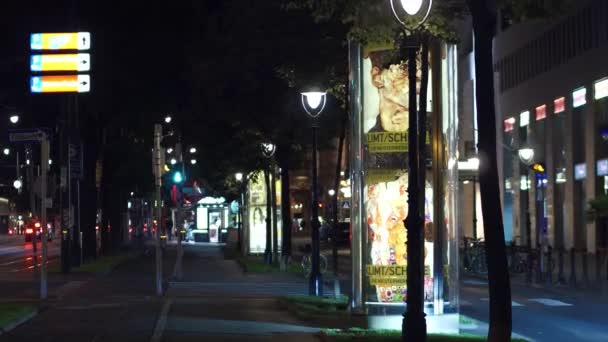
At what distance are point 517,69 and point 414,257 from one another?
55134mm

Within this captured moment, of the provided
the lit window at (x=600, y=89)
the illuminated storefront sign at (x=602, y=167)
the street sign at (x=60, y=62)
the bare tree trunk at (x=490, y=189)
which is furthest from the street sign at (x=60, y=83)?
the illuminated storefront sign at (x=602, y=167)

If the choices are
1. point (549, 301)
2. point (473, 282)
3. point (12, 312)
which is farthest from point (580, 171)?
point (12, 312)

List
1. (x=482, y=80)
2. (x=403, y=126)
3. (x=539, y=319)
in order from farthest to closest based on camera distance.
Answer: (x=539, y=319)
(x=403, y=126)
(x=482, y=80)

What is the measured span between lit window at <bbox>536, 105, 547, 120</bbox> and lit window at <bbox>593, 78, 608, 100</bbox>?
8.98m

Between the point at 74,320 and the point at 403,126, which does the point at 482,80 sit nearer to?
the point at 403,126

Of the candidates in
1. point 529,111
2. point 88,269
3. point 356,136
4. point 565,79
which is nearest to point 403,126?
point 356,136

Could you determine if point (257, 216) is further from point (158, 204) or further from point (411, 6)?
point (411, 6)

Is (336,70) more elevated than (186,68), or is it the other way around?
(186,68)

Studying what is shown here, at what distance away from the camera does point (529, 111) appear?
211 ft

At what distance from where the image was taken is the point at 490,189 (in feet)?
39.9

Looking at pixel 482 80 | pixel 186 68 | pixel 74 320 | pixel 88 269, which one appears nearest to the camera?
pixel 482 80

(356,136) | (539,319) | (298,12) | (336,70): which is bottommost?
(539,319)

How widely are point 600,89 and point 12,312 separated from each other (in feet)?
124

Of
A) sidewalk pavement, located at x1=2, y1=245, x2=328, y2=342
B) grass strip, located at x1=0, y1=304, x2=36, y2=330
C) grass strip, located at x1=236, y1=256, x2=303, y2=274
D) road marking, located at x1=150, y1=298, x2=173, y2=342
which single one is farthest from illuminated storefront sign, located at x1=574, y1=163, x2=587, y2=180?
grass strip, located at x1=0, y1=304, x2=36, y2=330
